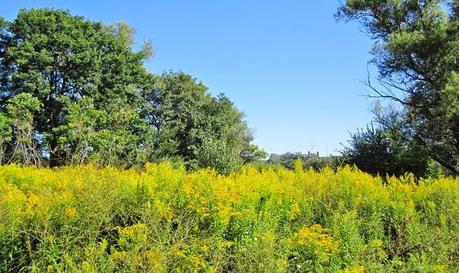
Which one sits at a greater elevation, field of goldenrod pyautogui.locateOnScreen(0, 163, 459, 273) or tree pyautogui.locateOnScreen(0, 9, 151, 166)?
tree pyautogui.locateOnScreen(0, 9, 151, 166)

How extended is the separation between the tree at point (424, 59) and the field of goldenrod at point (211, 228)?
1469 centimetres

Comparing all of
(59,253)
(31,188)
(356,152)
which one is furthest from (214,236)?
(356,152)

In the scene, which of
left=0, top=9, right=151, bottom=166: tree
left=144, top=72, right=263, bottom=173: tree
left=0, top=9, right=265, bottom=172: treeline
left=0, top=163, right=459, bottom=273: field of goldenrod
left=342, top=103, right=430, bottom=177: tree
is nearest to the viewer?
left=0, top=163, right=459, bottom=273: field of goldenrod

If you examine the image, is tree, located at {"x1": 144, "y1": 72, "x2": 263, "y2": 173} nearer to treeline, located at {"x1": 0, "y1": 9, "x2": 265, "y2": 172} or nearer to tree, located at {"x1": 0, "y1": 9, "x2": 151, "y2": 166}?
treeline, located at {"x1": 0, "y1": 9, "x2": 265, "y2": 172}

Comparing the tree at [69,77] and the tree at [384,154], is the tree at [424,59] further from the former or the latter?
the tree at [69,77]

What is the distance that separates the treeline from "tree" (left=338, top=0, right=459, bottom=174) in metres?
8.11

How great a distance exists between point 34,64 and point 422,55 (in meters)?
19.2

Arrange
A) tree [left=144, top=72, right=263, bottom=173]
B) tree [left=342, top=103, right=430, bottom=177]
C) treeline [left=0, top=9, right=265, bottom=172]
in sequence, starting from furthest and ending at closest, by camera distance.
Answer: tree [left=144, top=72, right=263, bottom=173], treeline [left=0, top=9, right=265, bottom=172], tree [left=342, top=103, right=430, bottom=177]

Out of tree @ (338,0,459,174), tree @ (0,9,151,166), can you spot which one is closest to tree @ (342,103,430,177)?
tree @ (338,0,459,174)

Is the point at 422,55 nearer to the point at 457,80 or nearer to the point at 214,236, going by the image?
the point at 457,80

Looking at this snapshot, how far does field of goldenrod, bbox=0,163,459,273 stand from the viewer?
8.36 ft

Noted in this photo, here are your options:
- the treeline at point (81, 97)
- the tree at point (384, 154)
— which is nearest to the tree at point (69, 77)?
the treeline at point (81, 97)

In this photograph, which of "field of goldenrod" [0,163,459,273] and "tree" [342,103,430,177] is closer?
"field of goldenrod" [0,163,459,273]

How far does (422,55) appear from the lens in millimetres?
18469
